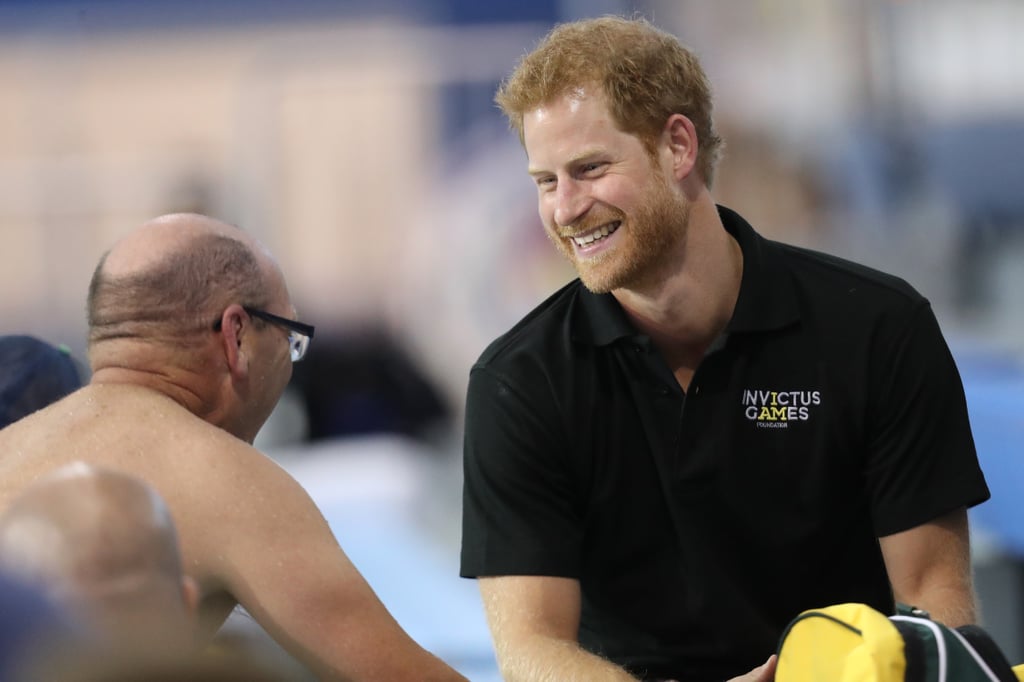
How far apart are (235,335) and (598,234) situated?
1.88 ft

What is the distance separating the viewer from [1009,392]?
4.02 meters

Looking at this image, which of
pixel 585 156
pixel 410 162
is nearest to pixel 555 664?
pixel 585 156

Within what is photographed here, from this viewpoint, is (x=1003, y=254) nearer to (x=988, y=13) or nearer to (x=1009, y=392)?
(x=988, y=13)

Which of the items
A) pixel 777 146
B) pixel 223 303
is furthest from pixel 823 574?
pixel 777 146

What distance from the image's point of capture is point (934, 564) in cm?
208

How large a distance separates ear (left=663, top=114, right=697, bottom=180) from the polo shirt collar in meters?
0.19

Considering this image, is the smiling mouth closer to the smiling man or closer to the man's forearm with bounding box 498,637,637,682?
the smiling man

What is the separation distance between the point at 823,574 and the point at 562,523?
43 centimetres

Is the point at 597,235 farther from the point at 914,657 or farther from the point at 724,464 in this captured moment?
the point at 914,657

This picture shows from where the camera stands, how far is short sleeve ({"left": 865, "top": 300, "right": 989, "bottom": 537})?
2084 millimetres

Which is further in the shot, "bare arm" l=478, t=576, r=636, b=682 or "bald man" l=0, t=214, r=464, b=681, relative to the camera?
"bare arm" l=478, t=576, r=636, b=682

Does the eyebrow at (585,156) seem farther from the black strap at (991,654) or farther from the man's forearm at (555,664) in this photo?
the black strap at (991,654)


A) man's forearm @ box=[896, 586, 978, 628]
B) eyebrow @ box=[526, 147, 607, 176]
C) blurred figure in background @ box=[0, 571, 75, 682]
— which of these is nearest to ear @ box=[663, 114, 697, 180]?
eyebrow @ box=[526, 147, 607, 176]

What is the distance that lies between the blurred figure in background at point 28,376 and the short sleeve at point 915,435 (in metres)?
1.36
